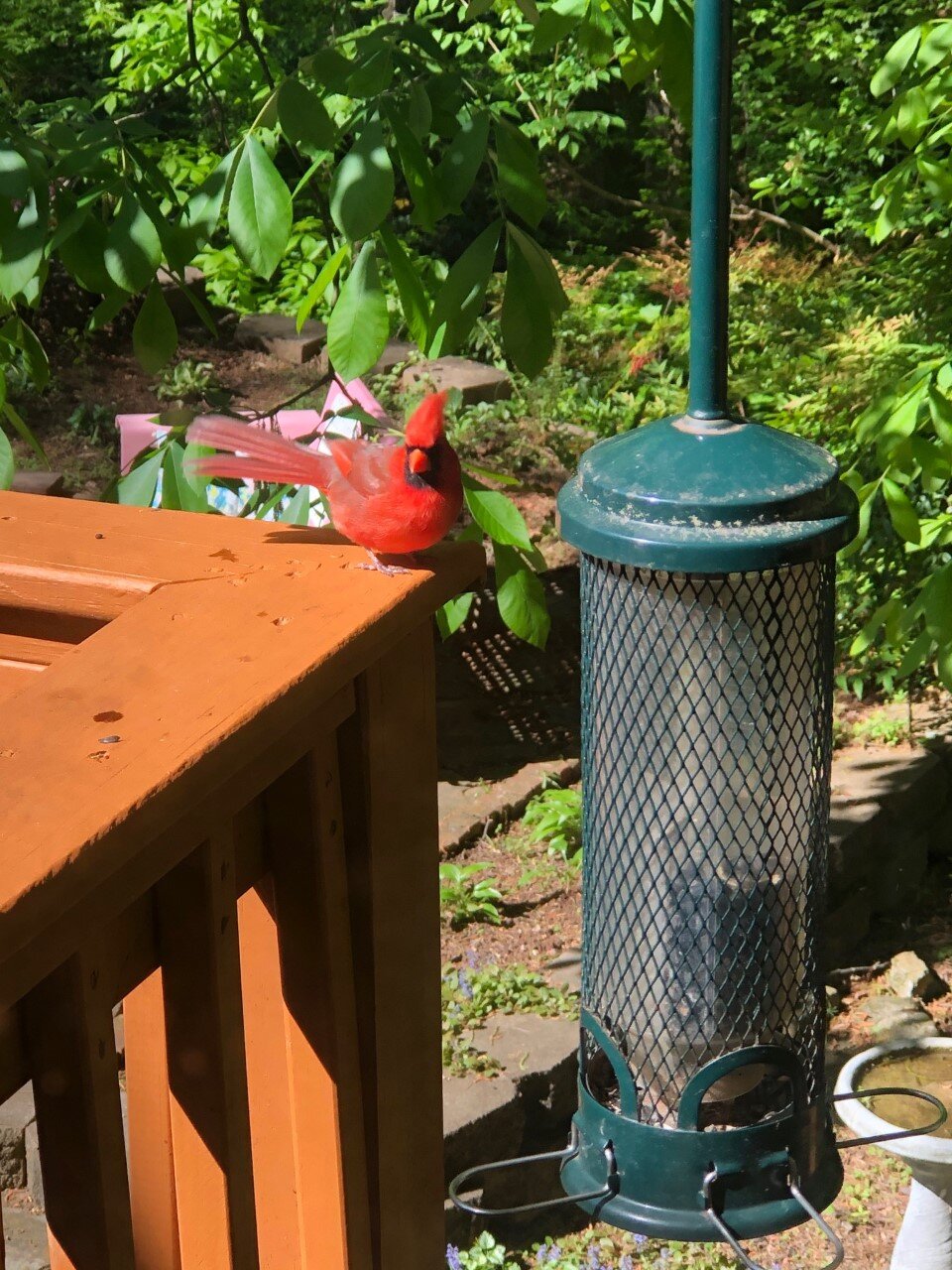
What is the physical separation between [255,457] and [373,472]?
133 mm

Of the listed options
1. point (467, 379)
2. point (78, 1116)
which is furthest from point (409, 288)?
point (467, 379)

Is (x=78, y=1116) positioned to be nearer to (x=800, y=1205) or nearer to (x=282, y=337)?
(x=800, y=1205)

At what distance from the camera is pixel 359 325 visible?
1740 mm

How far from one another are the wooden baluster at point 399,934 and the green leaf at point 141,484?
79 centimetres

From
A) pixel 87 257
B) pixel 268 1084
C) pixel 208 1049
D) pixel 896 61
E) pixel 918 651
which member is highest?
pixel 896 61

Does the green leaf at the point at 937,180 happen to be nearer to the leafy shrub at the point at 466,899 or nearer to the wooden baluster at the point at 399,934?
the wooden baluster at the point at 399,934

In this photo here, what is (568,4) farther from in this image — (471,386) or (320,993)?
(471,386)

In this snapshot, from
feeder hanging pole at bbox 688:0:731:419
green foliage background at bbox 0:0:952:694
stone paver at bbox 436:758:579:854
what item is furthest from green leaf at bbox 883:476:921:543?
stone paver at bbox 436:758:579:854

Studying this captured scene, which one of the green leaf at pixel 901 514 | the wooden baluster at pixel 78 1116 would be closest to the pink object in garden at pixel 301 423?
the green leaf at pixel 901 514

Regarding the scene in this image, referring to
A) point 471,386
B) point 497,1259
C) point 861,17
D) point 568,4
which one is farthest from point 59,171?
point 861,17

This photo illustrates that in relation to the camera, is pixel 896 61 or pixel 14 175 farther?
pixel 896 61

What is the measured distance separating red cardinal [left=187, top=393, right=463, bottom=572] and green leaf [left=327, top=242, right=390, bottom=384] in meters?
0.11

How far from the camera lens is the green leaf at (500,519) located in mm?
1882

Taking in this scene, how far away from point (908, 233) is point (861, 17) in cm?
106
